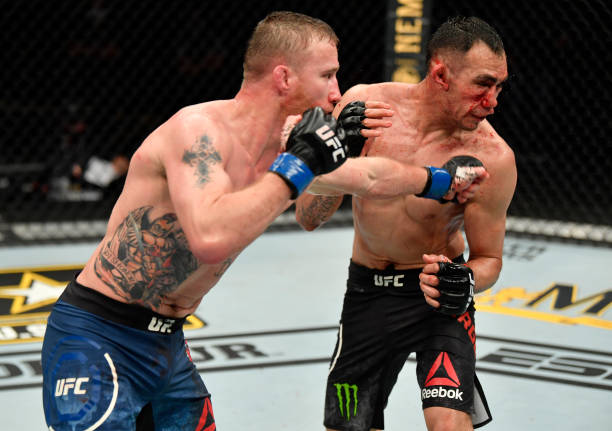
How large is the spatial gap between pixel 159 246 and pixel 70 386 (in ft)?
1.12

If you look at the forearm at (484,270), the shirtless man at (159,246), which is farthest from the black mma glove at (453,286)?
the shirtless man at (159,246)

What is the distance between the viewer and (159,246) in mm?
1707

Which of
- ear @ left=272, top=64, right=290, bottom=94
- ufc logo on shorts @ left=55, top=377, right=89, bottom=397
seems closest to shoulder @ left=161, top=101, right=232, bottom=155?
ear @ left=272, top=64, right=290, bottom=94

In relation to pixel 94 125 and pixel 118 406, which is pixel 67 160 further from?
pixel 118 406

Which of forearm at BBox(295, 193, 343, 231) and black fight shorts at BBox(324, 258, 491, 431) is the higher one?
forearm at BBox(295, 193, 343, 231)

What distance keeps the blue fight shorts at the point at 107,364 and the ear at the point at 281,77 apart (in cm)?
56

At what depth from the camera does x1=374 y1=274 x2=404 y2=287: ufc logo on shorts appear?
7.29 ft

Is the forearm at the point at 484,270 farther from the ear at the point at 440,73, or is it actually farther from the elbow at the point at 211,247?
the elbow at the point at 211,247

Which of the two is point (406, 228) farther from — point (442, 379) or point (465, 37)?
point (465, 37)

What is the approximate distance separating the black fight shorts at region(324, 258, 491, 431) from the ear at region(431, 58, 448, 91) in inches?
20.3

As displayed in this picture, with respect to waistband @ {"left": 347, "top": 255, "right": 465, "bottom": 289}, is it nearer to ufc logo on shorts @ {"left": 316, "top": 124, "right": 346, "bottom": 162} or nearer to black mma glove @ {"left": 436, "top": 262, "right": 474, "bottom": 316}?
black mma glove @ {"left": 436, "top": 262, "right": 474, "bottom": 316}

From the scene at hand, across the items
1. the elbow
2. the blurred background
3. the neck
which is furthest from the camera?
the blurred background

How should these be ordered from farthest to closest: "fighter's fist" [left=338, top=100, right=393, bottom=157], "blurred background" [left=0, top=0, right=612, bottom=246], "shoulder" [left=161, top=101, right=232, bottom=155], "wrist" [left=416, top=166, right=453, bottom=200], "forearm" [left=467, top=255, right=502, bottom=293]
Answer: "blurred background" [left=0, top=0, right=612, bottom=246], "forearm" [left=467, top=255, right=502, bottom=293], "wrist" [left=416, top=166, right=453, bottom=200], "fighter's fist" [left=338, top=100, right=393, bottom=157], "shoulder" [left=161, top=101, right=232, bottom=155]

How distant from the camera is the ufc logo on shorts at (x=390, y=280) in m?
2.22
